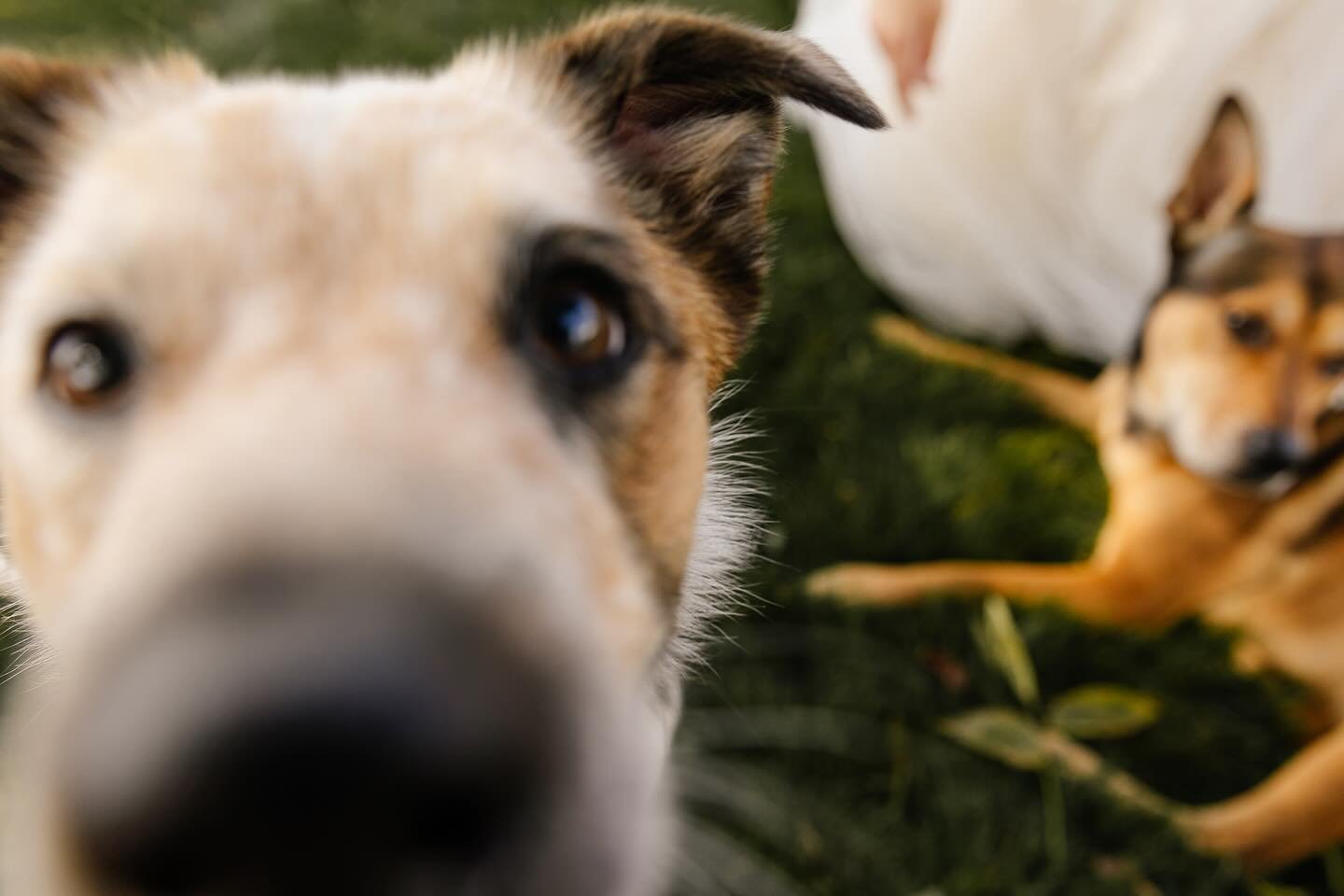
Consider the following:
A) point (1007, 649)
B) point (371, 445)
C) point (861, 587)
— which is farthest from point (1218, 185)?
point (371, 445)

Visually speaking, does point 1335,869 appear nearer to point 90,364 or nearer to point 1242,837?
point 1242,837

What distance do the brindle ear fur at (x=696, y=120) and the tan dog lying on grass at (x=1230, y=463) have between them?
5.12 feet

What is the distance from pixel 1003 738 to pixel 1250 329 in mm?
1586

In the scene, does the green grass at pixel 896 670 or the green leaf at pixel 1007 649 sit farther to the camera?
the green leaf at pixel 1007 649

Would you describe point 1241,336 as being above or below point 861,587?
above

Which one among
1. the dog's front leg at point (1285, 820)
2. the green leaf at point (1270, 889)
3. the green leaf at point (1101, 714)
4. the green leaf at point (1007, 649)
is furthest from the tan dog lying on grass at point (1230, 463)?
the green leaf at point (1270, 889)

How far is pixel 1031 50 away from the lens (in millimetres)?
3467

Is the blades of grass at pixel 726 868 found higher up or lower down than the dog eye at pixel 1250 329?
lower down

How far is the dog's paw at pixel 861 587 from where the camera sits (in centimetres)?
304

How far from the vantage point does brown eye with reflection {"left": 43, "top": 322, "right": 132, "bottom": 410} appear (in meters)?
1.21

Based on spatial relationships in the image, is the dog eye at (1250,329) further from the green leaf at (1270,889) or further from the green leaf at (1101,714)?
the green leaf at (1270,889)

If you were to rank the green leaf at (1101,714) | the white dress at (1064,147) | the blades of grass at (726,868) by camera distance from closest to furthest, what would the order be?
1. the blades of grass at (726,868)
2. the green leaf at (1101,714)
3. the white dress at (1064,147)

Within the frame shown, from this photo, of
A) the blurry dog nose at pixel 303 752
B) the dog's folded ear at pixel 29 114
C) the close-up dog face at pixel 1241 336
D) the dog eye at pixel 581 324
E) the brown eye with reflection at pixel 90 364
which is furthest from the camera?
the close-up dog face at pixel 1241 336

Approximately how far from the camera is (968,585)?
3072 mm
